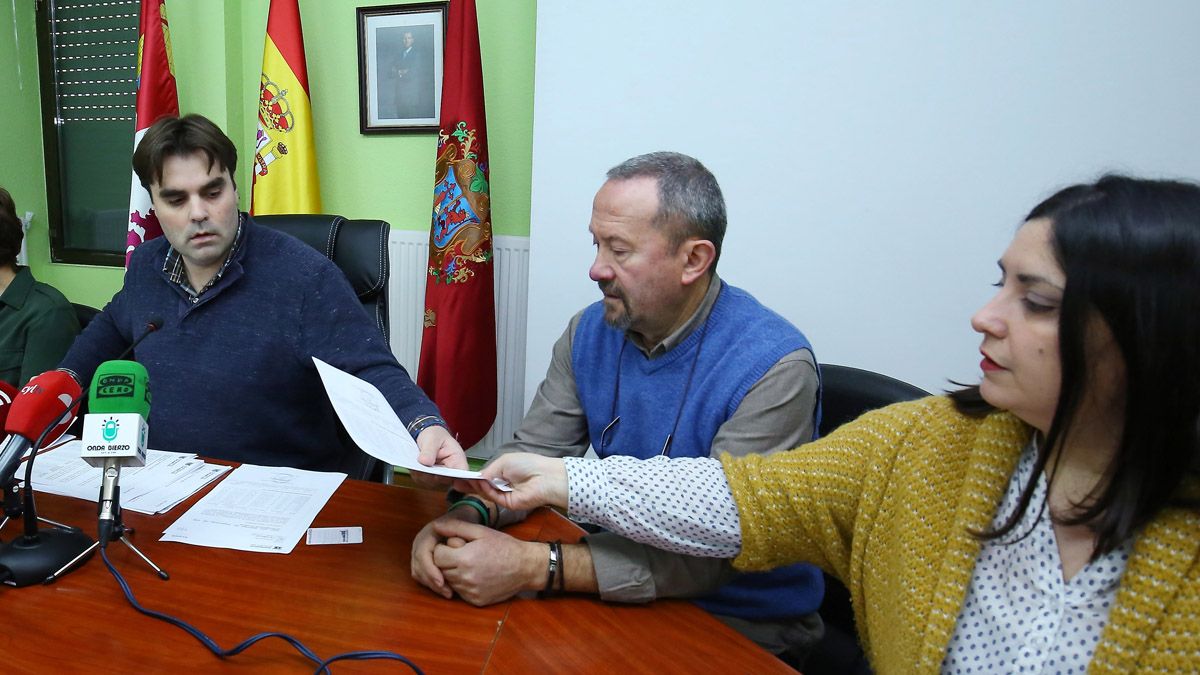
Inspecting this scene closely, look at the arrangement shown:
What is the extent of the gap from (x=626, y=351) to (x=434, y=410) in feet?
1.27

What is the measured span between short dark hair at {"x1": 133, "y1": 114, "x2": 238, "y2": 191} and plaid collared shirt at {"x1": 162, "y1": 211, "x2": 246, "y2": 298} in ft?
0.51

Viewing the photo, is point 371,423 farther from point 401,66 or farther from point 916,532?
point 401,66

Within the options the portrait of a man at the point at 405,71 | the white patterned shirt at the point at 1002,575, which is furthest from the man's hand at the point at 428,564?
the portrait of a man at the point at 405,71

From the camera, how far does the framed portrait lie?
2637 millimetres

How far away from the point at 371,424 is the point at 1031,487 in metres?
0.80

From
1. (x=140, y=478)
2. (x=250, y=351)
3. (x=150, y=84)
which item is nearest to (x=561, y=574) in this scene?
(x=140, y=478)

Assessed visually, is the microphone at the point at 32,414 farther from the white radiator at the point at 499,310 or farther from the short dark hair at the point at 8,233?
the white radiator at the point at 499,310

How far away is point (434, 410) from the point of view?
1271mm


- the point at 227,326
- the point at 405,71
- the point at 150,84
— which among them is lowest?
the point at 227,326

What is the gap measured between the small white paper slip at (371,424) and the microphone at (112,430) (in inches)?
8.6

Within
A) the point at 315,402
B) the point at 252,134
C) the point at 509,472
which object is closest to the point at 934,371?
the point at 509,472

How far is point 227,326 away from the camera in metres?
1.52

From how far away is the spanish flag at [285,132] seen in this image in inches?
102

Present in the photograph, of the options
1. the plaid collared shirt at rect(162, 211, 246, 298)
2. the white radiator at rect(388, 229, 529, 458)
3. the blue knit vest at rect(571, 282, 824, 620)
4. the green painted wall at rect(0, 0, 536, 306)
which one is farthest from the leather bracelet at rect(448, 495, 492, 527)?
the green painted wall at rect(0, 0, 536, 306)
